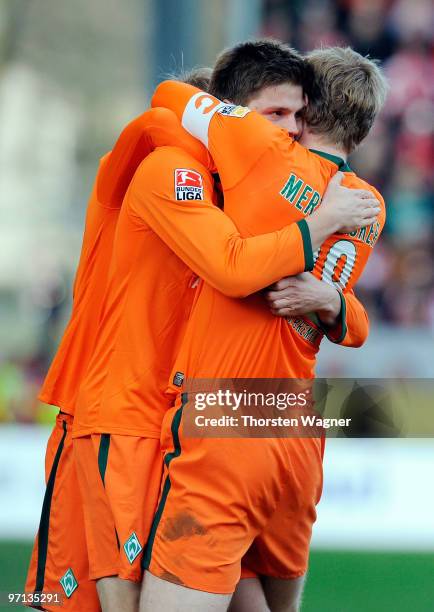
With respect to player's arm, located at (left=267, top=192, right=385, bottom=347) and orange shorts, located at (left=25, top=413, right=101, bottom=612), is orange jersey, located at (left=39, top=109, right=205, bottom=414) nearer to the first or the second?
orange shorts, located at (left=25, top=413, right=101, bottom=612)

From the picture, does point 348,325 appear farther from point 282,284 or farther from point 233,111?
point 233,111

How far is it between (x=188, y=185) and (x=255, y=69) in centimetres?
46

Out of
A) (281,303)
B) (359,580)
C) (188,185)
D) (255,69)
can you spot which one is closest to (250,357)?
(281,303)

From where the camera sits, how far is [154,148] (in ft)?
9.54

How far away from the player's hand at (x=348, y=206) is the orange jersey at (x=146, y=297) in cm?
11

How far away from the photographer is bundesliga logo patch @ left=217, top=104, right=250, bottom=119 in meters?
2.71

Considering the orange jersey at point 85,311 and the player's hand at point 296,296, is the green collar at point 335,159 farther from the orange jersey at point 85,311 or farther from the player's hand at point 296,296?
the orange jersey at point 85,311

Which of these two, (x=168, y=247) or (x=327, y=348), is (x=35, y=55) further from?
(x=168, y=247)

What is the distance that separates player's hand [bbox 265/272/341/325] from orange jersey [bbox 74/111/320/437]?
5cm

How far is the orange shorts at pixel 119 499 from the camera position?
8.86 feet

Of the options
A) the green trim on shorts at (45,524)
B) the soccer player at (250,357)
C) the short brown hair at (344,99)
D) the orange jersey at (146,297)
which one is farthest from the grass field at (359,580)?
the short brown hair at (344,99)

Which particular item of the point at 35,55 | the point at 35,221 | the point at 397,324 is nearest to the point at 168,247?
the point at 397,324

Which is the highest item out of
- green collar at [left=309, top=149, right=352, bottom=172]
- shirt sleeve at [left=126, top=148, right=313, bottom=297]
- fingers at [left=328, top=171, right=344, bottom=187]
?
green collar at [left=309, top=149, right=352, bottom=172]

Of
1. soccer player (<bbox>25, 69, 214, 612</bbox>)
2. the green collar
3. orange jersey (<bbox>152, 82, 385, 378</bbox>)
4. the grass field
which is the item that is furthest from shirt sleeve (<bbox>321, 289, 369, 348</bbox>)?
the grass field
